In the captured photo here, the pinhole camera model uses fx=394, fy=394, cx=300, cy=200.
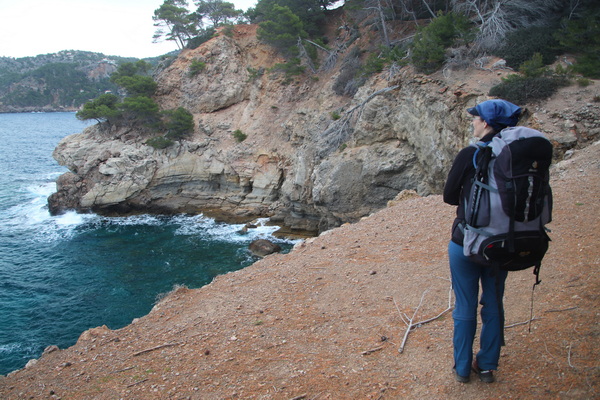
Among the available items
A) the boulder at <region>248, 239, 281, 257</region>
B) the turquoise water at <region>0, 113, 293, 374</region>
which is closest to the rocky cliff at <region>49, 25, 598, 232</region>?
the turquoise water at <region>0, 113, 293, 374</region>

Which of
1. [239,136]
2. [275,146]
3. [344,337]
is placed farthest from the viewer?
[239,136]

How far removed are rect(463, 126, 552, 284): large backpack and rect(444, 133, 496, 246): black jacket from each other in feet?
0.23

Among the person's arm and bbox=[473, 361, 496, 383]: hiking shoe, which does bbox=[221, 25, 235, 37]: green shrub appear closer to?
the person's arm

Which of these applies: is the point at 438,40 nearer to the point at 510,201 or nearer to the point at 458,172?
the point at 458,172

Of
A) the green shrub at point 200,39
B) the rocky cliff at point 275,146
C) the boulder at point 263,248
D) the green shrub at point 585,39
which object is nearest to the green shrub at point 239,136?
the rocky cliff at point 275,146

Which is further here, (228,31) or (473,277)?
(228,31)

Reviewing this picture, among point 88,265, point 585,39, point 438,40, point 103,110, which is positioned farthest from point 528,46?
point 103,110

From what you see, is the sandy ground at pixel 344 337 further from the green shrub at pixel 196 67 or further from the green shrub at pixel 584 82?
the green shrub at pixel 196 67

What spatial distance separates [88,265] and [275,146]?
12.5 meters

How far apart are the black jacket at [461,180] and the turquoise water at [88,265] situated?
1161 centimetres

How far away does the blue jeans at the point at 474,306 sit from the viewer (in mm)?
2912

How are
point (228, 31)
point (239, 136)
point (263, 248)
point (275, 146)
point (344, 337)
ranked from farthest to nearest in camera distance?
1. point (228, 31)
2. point (239, 136)
3. point (275, 146)
4. point (263, 248)
5. point (344, 337)

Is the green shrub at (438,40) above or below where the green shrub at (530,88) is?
above

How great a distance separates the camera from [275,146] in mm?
25031
